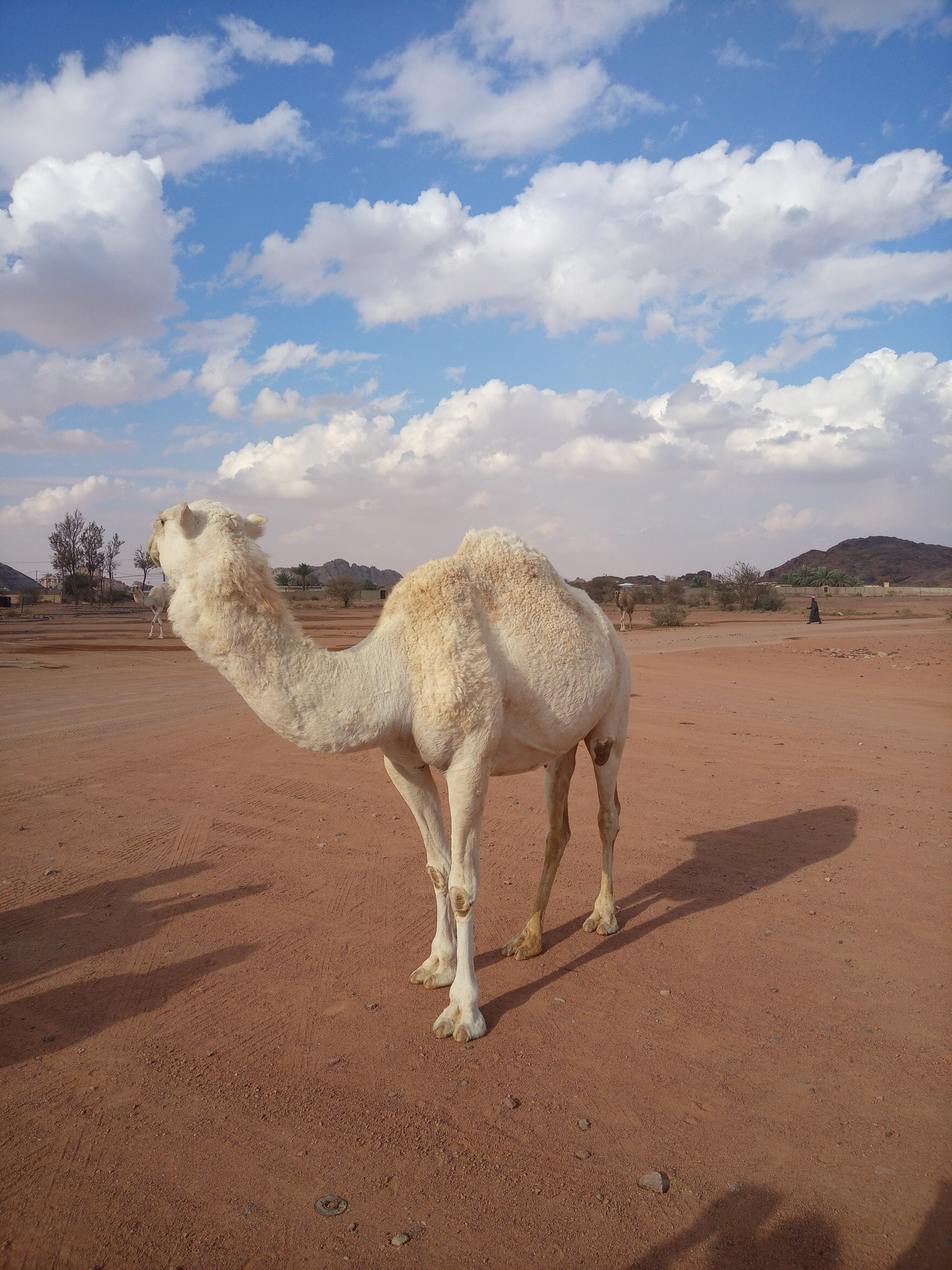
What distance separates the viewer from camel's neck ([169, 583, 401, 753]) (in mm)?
3518

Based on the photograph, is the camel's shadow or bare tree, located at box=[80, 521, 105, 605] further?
bare tree, located at box=[80, 521, 105, 605]

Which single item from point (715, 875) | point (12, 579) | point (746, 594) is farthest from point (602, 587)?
point (12, 579)

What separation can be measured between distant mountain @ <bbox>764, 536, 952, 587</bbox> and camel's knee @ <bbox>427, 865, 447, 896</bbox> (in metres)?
123

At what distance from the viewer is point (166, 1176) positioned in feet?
9.78

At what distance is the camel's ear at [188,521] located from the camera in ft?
11.6

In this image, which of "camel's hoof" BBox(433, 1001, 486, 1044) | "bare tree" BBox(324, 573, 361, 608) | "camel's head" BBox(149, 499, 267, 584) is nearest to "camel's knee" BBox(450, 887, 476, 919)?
"camel's hoof" BBox(433, 1001, 486, 1044)

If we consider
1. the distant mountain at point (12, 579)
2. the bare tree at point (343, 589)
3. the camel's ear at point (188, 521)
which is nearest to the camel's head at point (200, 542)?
the camel's ear at point (188, 521)

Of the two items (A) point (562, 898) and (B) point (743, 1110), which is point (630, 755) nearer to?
(A) point (562, 898)

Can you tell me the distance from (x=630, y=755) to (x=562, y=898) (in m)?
4.47

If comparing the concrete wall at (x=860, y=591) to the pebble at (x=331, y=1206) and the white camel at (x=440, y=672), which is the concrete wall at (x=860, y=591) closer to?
the white camel at (x=440, y=672)

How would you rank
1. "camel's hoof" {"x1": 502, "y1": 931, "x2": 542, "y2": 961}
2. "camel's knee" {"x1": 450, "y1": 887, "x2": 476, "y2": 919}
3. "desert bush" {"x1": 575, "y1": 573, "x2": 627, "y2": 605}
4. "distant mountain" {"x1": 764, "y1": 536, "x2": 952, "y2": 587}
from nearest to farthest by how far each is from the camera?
"camel's knee" {"x1": 450, "y1": 887, "x2": 476, "y2": 919} < "camel's hoof" {"x1": 502, "y1": 931, "x2": 542, "y2": 961} < "desert bush" {"x1": 575, "y1": 573, "x2": 627, "y2": 605} < "distant mountain" {"x1": 764, "y1": 536, "x2": 952, "y2": 587}

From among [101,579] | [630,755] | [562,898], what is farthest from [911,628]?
[101,579]

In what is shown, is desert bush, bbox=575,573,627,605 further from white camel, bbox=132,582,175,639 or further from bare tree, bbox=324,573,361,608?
white camel, bbox=132,582,175,639

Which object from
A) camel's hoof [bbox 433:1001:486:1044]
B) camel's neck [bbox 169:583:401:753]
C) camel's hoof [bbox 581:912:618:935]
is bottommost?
camel's hoof [bbox 581:912:618:935]
